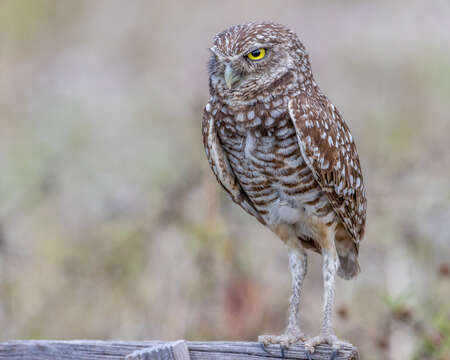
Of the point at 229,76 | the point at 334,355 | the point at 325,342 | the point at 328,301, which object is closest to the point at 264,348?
the point at 334,355

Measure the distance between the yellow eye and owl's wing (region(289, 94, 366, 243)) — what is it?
0.28 m

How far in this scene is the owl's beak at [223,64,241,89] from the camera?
409 cm

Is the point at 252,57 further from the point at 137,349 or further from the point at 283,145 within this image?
the point at 137,349

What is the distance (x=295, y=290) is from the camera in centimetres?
458

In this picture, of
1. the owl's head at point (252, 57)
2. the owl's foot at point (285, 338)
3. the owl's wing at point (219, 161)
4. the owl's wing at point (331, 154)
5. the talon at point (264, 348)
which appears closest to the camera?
the talon at point (264, 348)

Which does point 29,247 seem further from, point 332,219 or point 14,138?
point 332,219

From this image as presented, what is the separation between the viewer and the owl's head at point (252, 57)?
13.3ft

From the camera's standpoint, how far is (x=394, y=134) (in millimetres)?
8156

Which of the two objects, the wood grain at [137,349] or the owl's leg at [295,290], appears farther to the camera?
the owl's leg at [295,290]

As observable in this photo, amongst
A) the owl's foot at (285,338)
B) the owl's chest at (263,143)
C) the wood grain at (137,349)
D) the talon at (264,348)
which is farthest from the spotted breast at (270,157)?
the talon at (264,348)

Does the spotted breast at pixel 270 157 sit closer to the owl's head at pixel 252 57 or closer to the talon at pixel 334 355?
the owl's head at pixel 252 57

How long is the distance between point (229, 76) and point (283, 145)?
460 millimetres

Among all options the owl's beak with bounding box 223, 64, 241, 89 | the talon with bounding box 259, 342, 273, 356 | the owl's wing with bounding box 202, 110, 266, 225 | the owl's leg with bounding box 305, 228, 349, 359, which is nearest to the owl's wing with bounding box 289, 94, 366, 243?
the owl's leg with bounding box 305, 228, 349, 359

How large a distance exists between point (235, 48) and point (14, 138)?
211 inches
